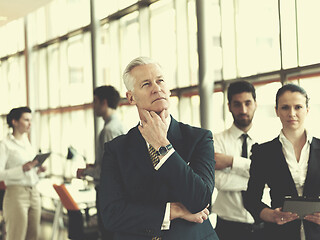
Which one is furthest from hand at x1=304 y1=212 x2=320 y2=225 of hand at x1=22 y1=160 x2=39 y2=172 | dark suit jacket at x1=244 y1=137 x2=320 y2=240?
hand at x1=22 y1=160 x2=39 y2=172

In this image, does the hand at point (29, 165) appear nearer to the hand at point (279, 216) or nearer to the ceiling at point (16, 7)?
the hand at point (279, 216)

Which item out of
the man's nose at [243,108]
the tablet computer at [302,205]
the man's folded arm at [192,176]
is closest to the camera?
the man's folded arm at [192,176]

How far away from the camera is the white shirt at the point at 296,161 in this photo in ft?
8.03

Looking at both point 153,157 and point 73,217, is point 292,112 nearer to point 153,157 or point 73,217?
point 153,157

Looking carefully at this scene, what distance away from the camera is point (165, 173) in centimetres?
163

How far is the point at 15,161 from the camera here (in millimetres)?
5367

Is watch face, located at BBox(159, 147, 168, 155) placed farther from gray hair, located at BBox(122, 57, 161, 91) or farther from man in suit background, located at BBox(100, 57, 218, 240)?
gray hair, located at BBox(122, 57, 161, 91)

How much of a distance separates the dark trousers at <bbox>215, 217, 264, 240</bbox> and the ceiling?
6.85 meters

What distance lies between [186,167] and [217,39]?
167 inches

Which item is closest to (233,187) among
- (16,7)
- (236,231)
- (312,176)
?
(236,231)

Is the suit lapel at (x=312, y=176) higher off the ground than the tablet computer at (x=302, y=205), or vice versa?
the suit lapel at (x=312, y=176)

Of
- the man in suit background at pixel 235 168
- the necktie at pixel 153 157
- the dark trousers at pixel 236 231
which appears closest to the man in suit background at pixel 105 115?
the man in suit background at pixel 235 168


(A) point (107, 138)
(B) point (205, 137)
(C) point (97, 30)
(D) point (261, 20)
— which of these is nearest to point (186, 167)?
(B) point (205, 137)

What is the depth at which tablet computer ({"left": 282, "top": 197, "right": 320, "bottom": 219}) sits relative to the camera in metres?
2.21
